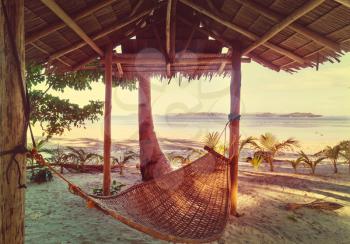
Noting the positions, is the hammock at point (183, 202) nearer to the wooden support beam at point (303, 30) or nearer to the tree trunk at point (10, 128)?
the tree trunk at point (10, 128)

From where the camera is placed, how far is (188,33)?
4.79 m

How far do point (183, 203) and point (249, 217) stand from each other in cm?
159

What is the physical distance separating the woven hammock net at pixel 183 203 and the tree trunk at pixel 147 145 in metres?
2.88

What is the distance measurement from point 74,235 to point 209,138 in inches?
188

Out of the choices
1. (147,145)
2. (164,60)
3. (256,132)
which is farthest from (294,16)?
(256,132)

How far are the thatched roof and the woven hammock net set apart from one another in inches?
71.8

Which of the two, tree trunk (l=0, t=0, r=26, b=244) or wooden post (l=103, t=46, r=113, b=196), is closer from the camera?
tree trunk (l=0, t=0, r=26, b=244)

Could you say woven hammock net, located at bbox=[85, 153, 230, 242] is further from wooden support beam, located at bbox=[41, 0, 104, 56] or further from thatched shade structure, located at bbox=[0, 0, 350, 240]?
wooden support beam, located at bbox=[41, 0, 104, 56]

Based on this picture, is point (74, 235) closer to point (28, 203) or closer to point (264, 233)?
point (28, 203)

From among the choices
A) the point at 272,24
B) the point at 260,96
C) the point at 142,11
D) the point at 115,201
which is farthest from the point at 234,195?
the point at 260,96

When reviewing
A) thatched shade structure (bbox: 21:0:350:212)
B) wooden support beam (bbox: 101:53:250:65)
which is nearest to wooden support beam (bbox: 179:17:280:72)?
thatched shade structure (bbox: 21:0:350:212)

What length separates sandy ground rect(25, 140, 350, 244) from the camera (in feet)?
11.8

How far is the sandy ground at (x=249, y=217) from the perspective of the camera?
3.61m

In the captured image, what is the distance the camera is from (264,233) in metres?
3.78
